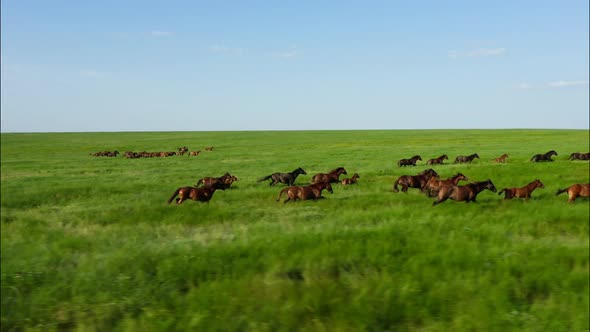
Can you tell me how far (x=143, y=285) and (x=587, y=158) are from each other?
29066 millimetres

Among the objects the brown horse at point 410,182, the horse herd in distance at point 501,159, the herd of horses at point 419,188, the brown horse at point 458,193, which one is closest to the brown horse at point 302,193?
the herd of horses at point 419,188

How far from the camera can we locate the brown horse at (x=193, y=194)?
14.9 meters

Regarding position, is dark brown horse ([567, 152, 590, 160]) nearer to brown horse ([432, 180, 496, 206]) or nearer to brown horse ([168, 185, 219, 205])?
brown horse ([432, 180, 496, 206])

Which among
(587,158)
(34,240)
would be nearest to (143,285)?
(34,240)

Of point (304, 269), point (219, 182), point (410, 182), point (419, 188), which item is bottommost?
point (304, 269)

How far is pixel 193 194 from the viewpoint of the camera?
50.0 ft

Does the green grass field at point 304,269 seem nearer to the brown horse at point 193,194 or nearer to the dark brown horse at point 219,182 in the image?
the brown horse at point 193,194

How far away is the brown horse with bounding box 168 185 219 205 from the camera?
14934 mm

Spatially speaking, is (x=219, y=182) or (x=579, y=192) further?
(x=219, y=182)

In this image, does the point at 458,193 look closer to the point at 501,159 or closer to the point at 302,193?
the point at 302,193

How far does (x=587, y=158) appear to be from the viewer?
26.5m

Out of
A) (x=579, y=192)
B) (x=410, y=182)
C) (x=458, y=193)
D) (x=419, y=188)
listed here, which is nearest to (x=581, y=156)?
(x=419, y=188)

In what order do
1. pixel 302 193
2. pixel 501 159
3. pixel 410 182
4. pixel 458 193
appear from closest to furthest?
pixel 458 193 → pixel 302 193 → pixel 410 182 → pixel 501 159

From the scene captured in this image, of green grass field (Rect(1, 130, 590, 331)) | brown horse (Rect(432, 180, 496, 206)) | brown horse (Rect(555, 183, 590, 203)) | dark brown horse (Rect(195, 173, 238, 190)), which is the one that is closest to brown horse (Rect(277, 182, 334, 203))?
green grass field (Rect(1, 130, 590, 331))
